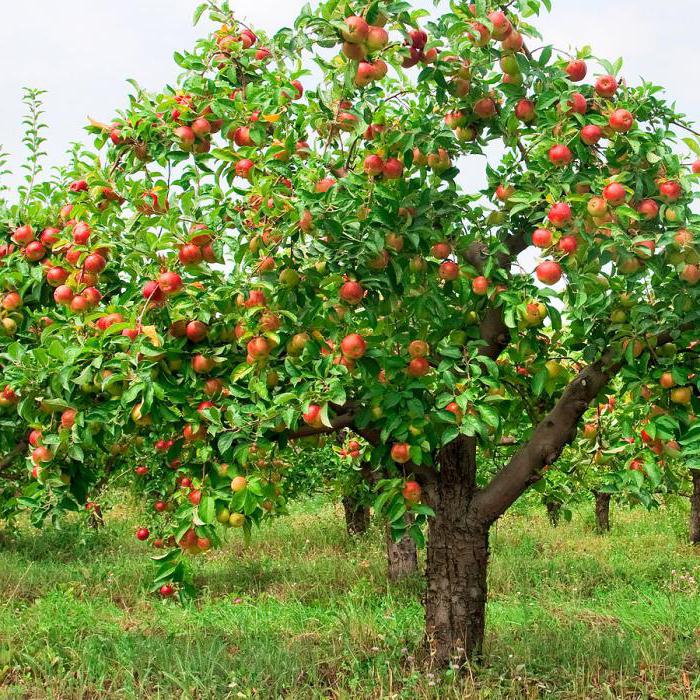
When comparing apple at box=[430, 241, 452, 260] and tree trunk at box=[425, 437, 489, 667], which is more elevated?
apple at box=[430, 241, 452, 260]

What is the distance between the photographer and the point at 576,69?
11.2 feet

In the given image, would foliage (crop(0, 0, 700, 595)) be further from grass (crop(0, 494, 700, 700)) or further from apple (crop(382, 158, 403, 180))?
grass (crop(0, 494, 700, 700))

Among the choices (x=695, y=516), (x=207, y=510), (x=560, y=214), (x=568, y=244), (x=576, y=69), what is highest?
(x=576, y=69)

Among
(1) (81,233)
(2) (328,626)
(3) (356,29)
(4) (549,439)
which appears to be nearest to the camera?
(3) (356,29)

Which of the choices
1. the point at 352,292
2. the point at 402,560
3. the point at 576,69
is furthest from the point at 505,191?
the point at 402,560

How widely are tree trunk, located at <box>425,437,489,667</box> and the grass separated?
0.22 meters

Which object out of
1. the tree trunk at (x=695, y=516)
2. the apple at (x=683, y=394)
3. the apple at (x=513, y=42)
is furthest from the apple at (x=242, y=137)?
the tree trunk at (x=695, y=516)

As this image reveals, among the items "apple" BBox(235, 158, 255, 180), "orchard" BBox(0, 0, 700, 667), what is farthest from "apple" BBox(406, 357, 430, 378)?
"apple" BBox(235, 158, 255, 180)

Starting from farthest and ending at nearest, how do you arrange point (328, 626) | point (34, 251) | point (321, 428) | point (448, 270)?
1. point (328, 626)
2. point (34, 251)
3. point (321, 428)
4. point (448, 270)

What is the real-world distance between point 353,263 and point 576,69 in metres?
1.32

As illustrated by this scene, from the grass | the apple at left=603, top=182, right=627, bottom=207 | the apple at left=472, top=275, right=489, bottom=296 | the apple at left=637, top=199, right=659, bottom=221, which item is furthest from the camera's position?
the grass

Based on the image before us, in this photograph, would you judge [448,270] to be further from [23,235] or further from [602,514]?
A: [602,514]

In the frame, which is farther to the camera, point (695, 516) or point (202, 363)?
point (695, 516)

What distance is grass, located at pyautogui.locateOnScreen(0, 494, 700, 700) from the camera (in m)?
4.59
